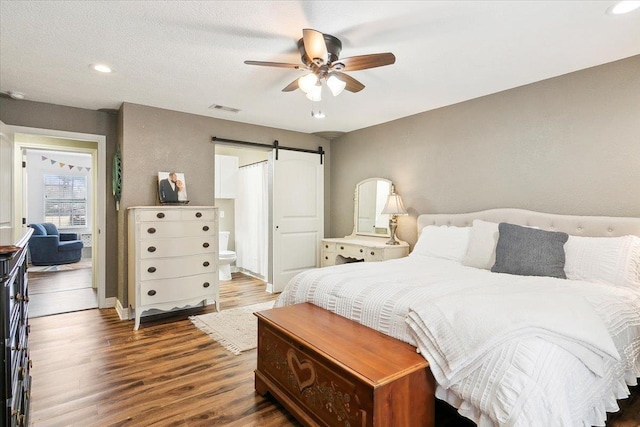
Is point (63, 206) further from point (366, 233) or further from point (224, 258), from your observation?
Result: point (366, 233)

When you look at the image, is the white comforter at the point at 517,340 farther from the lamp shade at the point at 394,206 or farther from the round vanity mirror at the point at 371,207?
the round vanity mirror at the point at 371,207

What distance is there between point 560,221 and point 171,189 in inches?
154

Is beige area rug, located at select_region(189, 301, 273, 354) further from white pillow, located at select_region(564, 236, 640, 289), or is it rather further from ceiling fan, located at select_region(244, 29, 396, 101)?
white pillow, located at select_region(564, 236, 640, 289)

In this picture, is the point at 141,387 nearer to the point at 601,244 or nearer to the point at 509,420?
the point at 509,420

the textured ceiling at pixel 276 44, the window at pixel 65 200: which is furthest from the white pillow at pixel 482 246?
the window at pixel 65 200

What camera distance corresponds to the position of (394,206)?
4.15 metres

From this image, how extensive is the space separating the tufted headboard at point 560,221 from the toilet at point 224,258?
10.8 feet

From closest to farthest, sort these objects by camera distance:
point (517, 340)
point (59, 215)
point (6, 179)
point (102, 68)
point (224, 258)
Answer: point (517, 340), point (102, 68), point (6, 179), point (224, 258), point (59, 215)

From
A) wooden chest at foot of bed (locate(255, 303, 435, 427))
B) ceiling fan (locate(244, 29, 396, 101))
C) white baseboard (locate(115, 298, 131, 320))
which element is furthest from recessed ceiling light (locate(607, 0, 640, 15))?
white baseboard (locate(115, 298, 131, 320))

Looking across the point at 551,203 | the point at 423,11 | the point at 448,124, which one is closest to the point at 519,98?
the point at 448,124

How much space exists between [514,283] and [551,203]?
1205mm

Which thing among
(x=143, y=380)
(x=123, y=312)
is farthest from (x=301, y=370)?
(x=123, y=312)

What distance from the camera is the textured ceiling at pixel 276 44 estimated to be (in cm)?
197

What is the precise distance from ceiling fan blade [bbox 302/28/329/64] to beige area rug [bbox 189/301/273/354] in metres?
2.39
